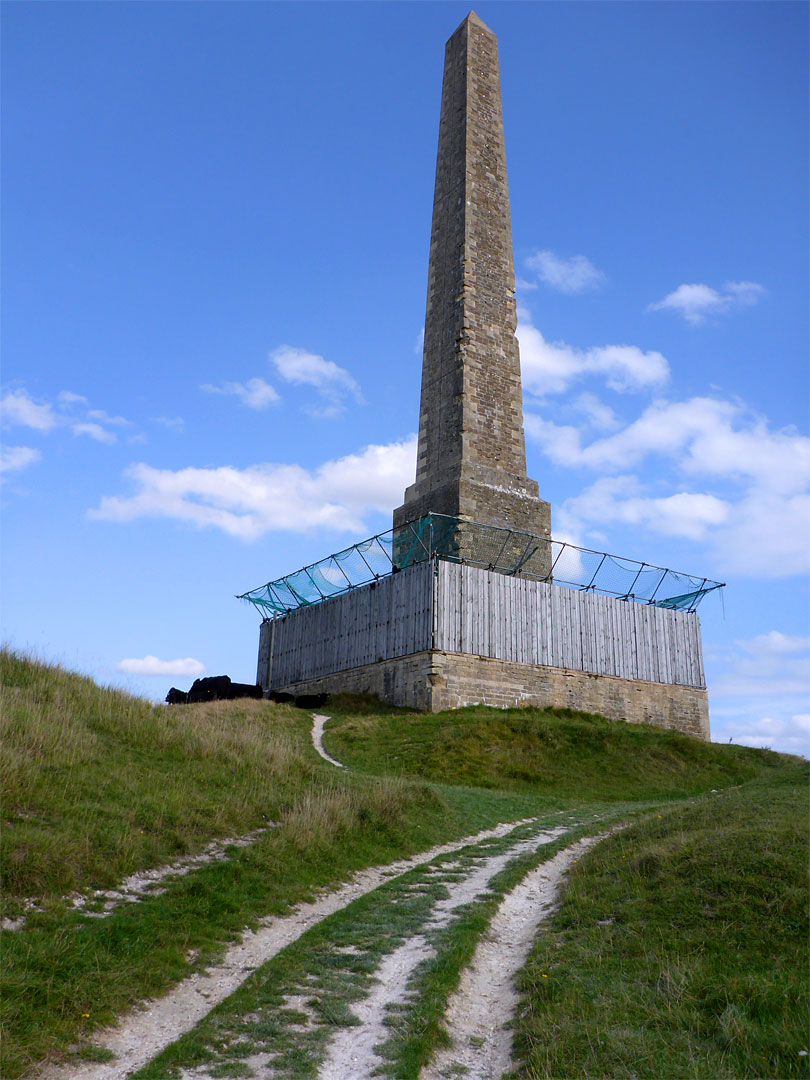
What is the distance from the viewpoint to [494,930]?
787 centimetres

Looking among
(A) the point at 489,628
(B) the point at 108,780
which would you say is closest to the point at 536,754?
(A) the point at 489,628

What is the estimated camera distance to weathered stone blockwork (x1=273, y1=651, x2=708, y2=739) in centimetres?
2286

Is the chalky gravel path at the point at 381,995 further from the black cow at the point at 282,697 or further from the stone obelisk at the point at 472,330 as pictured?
the stone obelisk at the point at 472,330

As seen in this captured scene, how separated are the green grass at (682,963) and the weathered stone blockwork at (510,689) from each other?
13275 millimetres

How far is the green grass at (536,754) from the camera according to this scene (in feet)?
60.7

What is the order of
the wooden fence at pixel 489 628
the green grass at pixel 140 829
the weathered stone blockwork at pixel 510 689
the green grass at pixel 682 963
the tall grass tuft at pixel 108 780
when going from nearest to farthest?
the green grass at pixel 682 963, the green grass at pixel 140 829, the tall grass tuft at pixel 108 780, the weathered stone blockwork at pixel 510 689, the wooden fence at pixel 489 628

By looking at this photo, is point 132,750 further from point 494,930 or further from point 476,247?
point 476,247

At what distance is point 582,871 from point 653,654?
19.0 metres

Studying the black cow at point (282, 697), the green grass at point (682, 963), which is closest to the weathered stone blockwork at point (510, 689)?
the black cow at point (282, 697)

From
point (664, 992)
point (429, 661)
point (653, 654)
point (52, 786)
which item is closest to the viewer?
point (664, 992)

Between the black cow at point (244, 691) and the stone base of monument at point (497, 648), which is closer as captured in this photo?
the stone base of monument at point (497, 648)

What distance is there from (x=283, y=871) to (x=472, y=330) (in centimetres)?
2170

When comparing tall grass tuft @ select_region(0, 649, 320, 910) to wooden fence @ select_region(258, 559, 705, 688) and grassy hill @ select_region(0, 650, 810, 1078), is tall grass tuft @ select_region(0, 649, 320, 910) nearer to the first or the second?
grassy hill @ select_region(0, 650, 810, 1078)

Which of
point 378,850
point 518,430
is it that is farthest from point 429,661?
point 378,850
